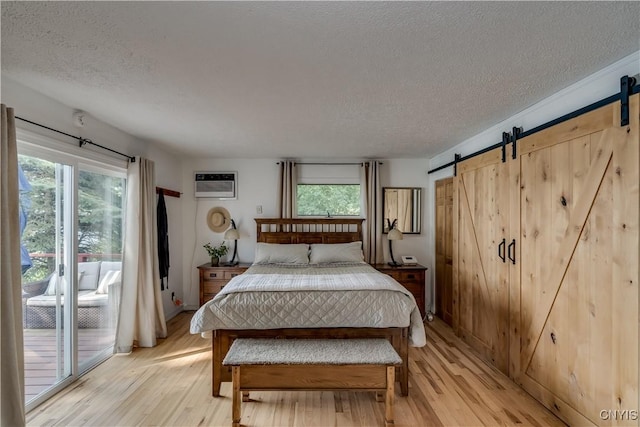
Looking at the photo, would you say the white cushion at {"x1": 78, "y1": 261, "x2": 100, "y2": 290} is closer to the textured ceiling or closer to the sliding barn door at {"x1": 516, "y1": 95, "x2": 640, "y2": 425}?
the textured ceiling

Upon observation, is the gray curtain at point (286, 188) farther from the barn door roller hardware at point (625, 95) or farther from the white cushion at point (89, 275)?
the barn door roller hardware at point (625, 95)

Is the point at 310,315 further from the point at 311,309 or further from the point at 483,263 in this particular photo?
the point at 483,263

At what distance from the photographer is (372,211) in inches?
180

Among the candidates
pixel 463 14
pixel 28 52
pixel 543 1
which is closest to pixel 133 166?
pixel 28 52

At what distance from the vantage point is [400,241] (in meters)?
4.75

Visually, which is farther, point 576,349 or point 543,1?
point 576,349

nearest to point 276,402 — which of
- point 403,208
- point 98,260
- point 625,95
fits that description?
point 98,260

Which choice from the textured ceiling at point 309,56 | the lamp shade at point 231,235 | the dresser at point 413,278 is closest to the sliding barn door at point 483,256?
the dresser at point 413,278

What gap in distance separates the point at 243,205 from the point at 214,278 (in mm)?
1200

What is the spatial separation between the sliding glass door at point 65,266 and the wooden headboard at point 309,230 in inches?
75.8

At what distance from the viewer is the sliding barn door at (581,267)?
1695 mm

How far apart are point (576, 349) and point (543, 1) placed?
2.11 m

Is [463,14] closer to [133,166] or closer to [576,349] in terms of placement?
[576,349]

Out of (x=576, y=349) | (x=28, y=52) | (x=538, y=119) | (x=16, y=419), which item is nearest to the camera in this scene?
(x=28, y=52)
